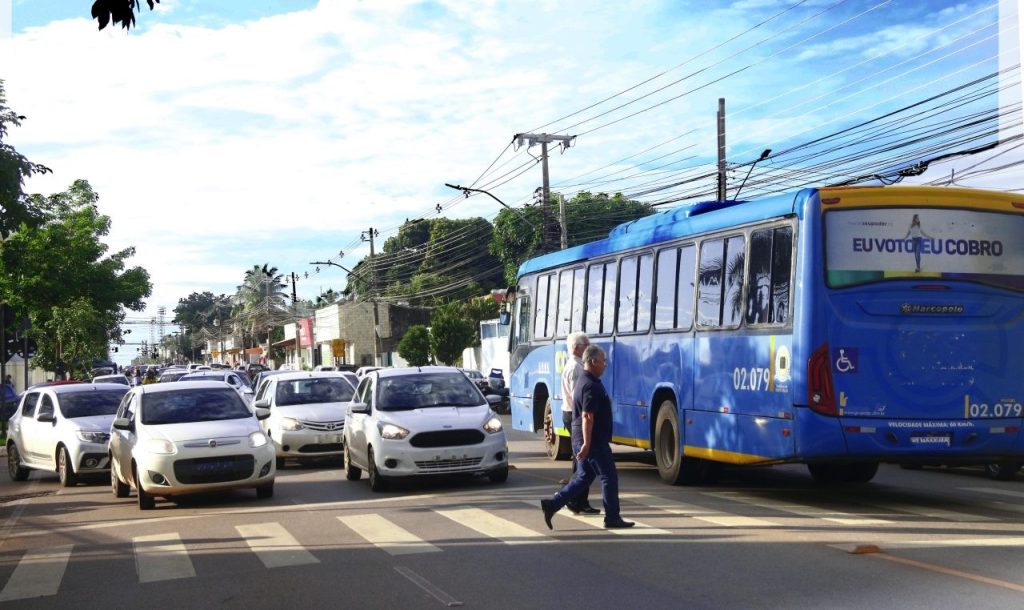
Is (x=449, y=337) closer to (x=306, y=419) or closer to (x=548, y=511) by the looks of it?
(x=306, y=419)

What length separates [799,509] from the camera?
1238 centimetres

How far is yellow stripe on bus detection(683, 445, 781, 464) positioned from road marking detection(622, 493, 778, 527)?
2.50ft

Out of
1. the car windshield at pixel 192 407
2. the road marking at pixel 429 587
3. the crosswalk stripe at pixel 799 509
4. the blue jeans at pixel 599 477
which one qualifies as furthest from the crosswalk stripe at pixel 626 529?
the car windshield at pixel 192 407

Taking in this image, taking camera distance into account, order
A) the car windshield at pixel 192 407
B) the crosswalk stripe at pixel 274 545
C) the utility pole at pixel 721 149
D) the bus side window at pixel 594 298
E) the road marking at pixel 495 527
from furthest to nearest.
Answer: the utility pole at pixel 721 149
the bus side window at pixel 594 298
the car windshield at pixel 192 407
the road marking at pixel 495 527
the crosswalk stripe at pixel 274 545

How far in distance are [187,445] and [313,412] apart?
576cm

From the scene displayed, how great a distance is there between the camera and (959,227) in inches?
466

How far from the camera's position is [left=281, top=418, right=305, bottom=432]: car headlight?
19812 millimetres

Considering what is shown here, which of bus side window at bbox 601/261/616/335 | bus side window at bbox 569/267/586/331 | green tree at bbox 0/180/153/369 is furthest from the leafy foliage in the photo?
green tree at bbox 0/180/153/369

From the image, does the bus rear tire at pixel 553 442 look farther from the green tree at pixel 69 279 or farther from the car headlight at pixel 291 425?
the green tree at pixel 69 279

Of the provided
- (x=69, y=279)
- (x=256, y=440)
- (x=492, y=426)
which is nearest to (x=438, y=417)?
(x=492, y=426)

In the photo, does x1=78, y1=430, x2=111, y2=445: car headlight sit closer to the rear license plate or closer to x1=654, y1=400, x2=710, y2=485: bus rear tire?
x1=654, y1=400, x2=710, y2=485: bus rear tire

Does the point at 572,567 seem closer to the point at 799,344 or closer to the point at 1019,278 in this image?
the point at 799,344

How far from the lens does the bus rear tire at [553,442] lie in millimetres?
19141

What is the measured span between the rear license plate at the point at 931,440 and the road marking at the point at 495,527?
4084mm
